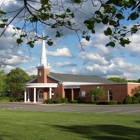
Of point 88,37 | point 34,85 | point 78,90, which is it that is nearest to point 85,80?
point 78,90

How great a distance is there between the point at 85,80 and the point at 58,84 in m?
9.11

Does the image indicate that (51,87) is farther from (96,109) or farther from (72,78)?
(96,109)

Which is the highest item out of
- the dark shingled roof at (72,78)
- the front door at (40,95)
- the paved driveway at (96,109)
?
the dark shingled roof at (72,78)

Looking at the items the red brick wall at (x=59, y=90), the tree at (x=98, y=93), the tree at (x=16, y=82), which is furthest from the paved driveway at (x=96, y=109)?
the tree at (x=16, y=82)

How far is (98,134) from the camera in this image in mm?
11984

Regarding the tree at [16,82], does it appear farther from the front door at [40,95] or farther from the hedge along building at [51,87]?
the front door at [40,95]

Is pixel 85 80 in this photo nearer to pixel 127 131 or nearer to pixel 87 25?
pixel 127 131

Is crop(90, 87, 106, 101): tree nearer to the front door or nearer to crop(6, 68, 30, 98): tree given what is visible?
the front door

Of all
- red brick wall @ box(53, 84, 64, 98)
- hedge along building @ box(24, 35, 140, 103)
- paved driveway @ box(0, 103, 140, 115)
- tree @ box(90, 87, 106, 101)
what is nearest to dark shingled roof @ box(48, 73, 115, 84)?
hedge along building @ box(24, 35, 140, 103)

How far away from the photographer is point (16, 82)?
267ft

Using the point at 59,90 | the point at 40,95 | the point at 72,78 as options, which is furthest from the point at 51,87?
the point at 72,78

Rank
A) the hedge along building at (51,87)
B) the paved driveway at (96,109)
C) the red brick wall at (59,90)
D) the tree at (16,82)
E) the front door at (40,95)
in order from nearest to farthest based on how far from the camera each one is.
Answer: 1. the paved driveway at (96,109)
2. the hedge along building at (51,87)
3. the red brick wall at (59,90)
4. the front door at (40,95)
5. the tree at (16,82)

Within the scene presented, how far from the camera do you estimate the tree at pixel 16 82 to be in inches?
3039

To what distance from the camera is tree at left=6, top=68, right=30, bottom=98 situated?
7719cm
